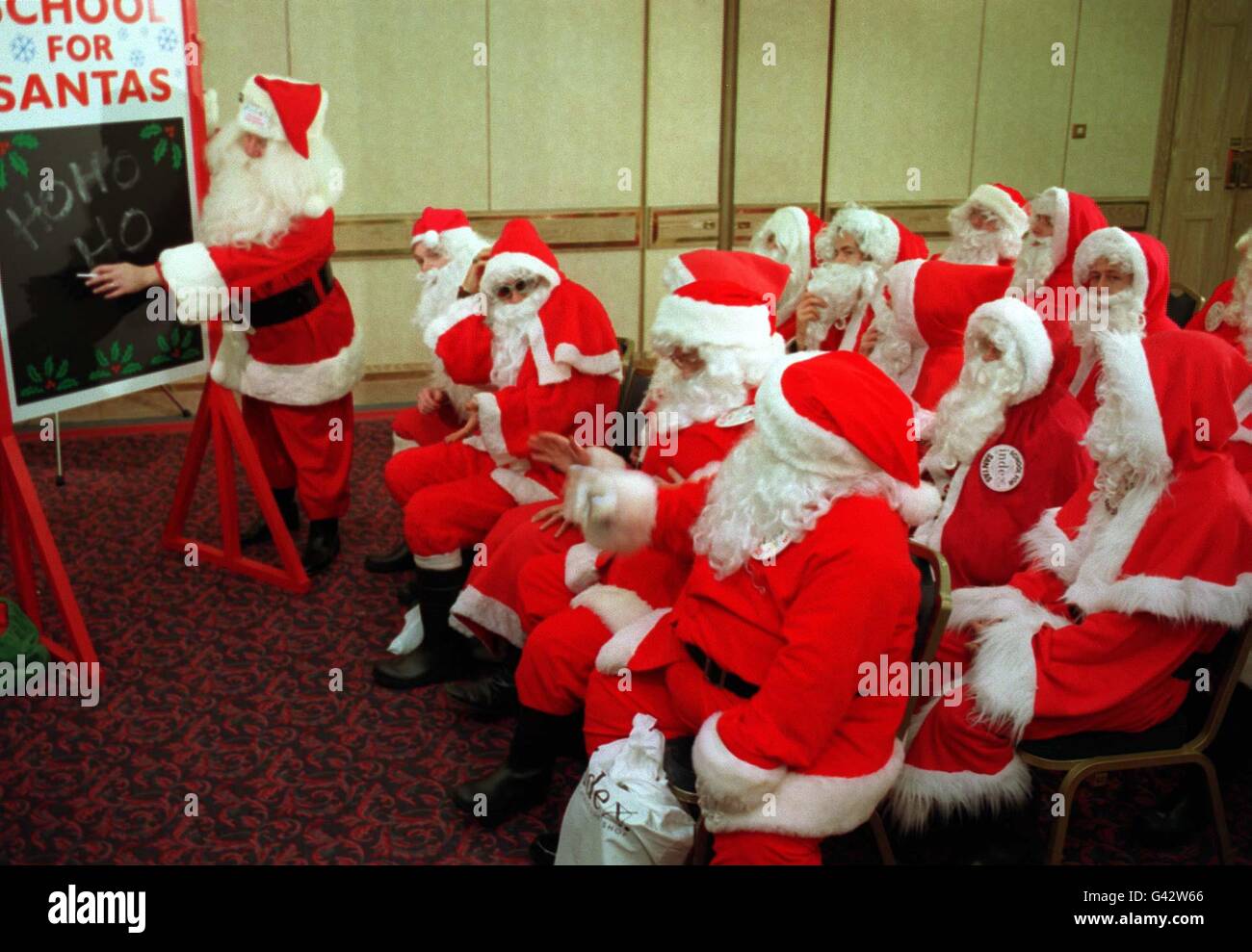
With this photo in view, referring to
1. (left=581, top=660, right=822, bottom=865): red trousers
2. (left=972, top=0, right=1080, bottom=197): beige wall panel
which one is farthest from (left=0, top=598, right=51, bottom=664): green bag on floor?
(left=972, top=0, right=1080, bottom=197): beige wall panel

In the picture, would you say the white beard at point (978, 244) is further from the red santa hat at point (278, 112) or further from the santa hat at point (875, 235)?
the red santa hat at point (278, 112)

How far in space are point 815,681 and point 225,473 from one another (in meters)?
2.67

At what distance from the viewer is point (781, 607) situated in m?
2.12

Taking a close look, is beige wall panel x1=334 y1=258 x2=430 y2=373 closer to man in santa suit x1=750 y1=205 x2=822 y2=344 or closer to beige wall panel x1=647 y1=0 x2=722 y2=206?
beige wall panel x1=647 y1=0 x2=722 y2=206

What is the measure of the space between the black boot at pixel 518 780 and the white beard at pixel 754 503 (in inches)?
28.3

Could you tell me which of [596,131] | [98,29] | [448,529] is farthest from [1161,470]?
[596,131]

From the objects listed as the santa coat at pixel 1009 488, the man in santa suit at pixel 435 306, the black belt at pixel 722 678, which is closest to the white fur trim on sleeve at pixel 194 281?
the man in santa suit at pixel 435 306

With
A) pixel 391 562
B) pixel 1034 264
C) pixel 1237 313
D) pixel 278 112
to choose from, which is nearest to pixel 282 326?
pixel 278 112

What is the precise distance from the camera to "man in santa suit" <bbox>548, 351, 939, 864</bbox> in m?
2.00

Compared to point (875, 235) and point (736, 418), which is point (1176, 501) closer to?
point (736, 418)

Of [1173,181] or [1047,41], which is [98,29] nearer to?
[1047,41]


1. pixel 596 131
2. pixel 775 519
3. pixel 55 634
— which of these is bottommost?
pixel 55 634

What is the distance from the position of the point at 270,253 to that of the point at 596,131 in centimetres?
295

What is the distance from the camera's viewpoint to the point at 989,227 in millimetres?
5273
